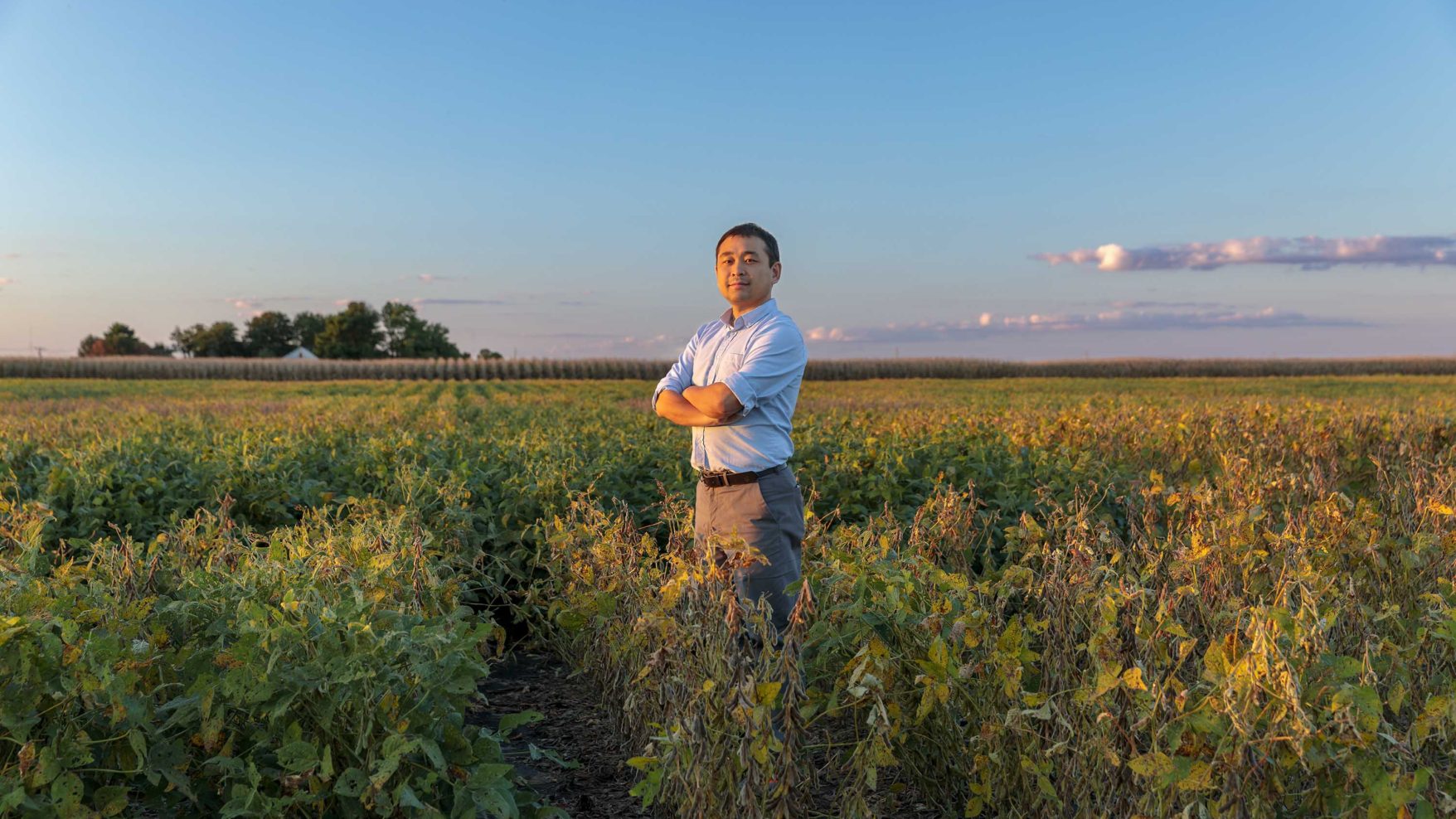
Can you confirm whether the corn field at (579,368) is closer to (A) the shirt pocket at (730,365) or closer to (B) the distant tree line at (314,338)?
(B) the distant tree line at (314,338)

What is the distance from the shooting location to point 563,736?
15.9 ft

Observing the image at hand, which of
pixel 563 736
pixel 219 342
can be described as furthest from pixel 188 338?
pixel 563 736

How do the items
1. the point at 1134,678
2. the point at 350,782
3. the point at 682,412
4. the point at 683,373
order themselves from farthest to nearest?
the point at 683,373
the point at 682,412
the point at 350,782
the point at 1134,678

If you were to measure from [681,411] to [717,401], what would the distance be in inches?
11.4

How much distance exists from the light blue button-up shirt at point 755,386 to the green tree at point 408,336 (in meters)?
99.5

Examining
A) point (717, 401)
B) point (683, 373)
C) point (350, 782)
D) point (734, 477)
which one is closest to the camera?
point (350, 782)

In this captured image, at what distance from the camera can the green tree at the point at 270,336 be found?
103m

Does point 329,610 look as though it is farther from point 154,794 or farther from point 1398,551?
point 1398,551

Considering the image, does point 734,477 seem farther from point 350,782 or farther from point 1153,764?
point 1153,764

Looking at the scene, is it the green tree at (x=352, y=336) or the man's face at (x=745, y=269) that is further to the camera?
the green tree at (x=352, y=336)

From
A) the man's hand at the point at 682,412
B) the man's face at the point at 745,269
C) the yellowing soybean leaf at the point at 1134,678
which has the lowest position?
the yellowing soybean leaf at the point at 1134,678

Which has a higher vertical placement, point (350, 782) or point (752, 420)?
point (752, 420)

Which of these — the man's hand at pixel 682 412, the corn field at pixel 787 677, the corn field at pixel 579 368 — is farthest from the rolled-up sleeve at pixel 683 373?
the corn field at pixel 579 368

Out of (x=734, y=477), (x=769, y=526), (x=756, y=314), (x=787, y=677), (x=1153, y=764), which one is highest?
(x=756, y=314)
